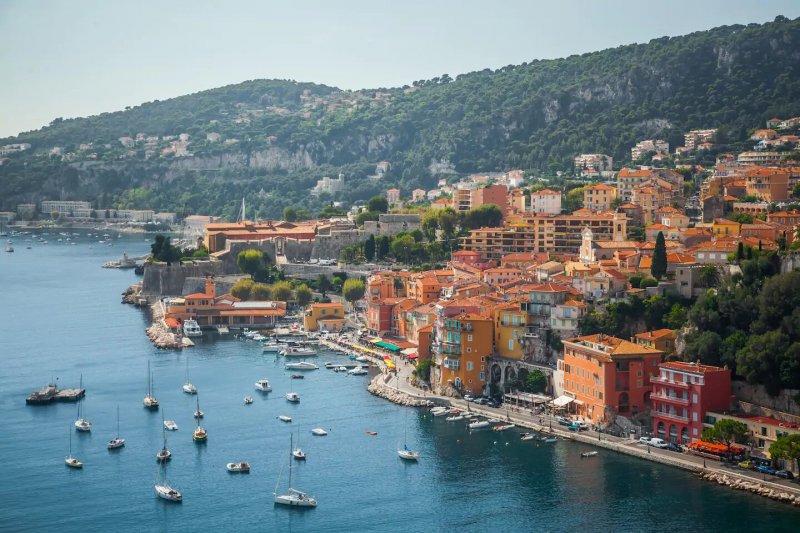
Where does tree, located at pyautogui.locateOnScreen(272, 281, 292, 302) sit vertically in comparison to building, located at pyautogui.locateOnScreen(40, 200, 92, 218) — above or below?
below

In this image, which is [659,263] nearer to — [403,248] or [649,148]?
[403,248]

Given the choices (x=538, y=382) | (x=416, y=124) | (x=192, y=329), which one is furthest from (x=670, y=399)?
(x=416, y=124)

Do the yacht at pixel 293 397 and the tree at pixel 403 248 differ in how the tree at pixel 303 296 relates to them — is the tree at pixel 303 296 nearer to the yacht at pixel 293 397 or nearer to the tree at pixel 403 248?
the tree at pixel 403 248

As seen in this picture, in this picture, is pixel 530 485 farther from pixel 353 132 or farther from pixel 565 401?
pixel 353 132

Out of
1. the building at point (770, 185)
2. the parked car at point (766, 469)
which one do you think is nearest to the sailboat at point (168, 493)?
the parked car at point (766, 469)

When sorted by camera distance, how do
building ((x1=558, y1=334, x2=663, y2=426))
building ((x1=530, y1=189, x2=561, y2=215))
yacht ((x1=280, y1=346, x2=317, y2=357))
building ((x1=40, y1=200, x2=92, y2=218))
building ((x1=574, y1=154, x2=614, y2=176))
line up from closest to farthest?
building ((x1=558, y1=334, x2=663, y2=426))
yacht ((x1=280, y1=346, x2=317, y2=357))
building ((x1=530, y1=189, x2=561, y2=215))
building ((x1=574, y1=154, x2=614, y2=176))
building ((x1=40, y1=200, x2=92, y2=218))

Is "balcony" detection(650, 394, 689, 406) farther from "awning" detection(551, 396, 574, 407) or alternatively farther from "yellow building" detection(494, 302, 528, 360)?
"yellow building" detection(494, 302, 528, 360)

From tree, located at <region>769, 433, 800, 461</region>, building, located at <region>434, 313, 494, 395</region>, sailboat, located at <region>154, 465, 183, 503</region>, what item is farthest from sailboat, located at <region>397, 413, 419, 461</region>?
tree, located at <region>769, 433, 800, 461</region>
